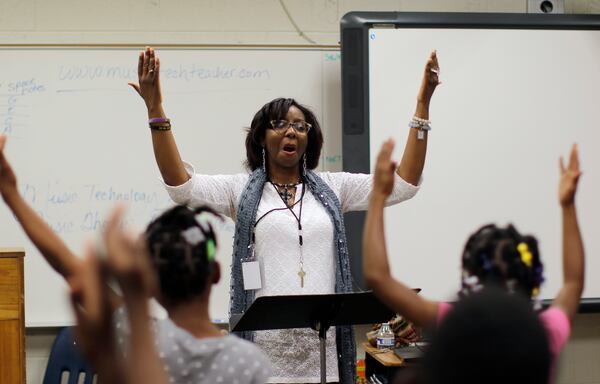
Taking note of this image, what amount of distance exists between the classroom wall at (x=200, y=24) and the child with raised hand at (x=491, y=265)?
8.10ft

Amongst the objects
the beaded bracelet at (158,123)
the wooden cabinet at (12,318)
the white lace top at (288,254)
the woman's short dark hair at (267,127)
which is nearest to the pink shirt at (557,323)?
the white lace top at (288,254)

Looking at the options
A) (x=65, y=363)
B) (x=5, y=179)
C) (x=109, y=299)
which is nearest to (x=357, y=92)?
(x=65, y=363)

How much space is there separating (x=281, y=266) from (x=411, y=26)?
1.98 metres

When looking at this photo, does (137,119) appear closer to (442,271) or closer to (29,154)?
(29,154)

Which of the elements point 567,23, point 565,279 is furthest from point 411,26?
point 565,279

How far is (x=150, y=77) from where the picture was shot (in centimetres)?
211

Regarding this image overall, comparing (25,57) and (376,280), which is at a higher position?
(25,57)

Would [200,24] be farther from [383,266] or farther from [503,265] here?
[503,265]

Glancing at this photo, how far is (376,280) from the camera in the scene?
55.5 inches

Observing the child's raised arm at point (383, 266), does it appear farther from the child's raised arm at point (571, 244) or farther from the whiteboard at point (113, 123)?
the whiteboard at point (113, 123)

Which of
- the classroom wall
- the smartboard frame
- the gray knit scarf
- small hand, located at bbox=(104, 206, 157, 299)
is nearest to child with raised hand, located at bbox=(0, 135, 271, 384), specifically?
small hand, located at bbox=(104, 206, 157, 299)

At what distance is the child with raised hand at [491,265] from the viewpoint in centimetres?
135

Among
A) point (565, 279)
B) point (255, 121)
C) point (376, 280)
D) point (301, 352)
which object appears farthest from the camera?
point (255, 121)

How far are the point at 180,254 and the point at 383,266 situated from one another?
1.19 feet
